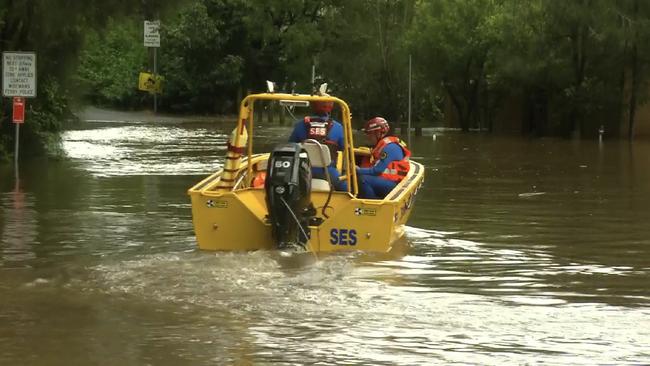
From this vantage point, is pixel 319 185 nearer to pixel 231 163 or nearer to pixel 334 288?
pixel 231 163

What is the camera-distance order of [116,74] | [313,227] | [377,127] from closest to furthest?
[313,227]
[377,127]
[116,74]

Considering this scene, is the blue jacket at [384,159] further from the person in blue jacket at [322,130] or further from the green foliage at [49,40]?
the green foliage at [49,40]

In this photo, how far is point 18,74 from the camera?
→ 911 inches

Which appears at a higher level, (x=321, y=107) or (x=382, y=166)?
(x=321, y=107)

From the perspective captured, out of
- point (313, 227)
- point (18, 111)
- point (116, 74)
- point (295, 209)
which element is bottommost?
point (313, 227)

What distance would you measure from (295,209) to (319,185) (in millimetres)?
928

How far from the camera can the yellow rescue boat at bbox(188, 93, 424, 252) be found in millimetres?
12281

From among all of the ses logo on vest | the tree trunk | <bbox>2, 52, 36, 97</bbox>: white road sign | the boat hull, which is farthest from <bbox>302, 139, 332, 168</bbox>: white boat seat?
the tree trunk

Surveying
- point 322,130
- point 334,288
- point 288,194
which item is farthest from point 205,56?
point 334,288

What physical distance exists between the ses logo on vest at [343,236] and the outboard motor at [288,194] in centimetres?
38

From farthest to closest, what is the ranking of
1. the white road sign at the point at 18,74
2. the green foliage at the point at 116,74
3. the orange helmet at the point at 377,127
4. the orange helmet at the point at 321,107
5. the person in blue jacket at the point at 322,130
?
1. the green foliage at the point at 116,74
2. the white road sign at the point at 18,74
3. the orange helmet at the point at 377,127
4. the person in blue jacket at the point at 322,130
5. the orange helmet at the point at 321,107

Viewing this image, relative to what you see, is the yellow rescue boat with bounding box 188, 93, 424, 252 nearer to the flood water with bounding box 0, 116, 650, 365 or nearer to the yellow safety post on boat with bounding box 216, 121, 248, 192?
the yellow safety post on boat with bounding box 216, 121, 248, 192

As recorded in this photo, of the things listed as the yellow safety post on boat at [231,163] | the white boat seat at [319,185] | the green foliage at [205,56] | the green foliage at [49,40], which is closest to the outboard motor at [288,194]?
the white boat seat at [319,185]

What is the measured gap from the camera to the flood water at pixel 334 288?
27.8ft
